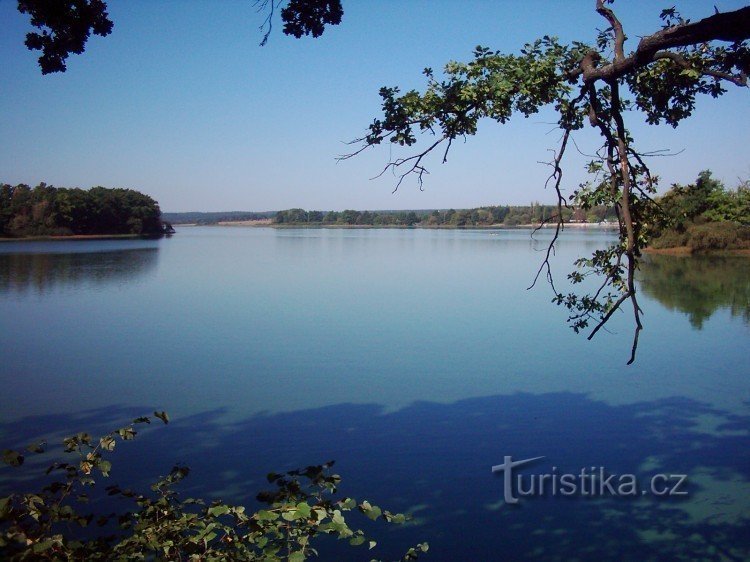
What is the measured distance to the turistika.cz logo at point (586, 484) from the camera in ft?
14.8

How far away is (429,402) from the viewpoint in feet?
21.5

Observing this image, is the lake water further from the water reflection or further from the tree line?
the tree line

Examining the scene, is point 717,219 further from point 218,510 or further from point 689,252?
point 218,510

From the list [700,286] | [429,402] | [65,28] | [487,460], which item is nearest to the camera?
[65,28]

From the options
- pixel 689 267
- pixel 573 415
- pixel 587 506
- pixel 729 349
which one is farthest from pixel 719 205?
pixel 587 506

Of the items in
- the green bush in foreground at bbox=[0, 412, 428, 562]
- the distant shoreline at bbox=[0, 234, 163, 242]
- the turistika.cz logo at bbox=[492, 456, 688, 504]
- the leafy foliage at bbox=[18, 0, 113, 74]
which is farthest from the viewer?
the distant shoreline at bbox=[0, 234, 163, 242]

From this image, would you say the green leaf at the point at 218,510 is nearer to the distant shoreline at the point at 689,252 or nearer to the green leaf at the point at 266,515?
the green leaf at the point at 266,515

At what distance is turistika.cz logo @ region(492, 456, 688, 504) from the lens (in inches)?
177

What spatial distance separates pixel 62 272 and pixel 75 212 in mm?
36469

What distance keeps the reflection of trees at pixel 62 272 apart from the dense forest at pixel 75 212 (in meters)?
25.1

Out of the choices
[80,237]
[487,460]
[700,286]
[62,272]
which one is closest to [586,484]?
[487,460]

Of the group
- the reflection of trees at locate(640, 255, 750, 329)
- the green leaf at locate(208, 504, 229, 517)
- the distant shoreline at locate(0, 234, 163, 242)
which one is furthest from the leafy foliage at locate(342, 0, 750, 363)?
the distant shoreline at locate(0, 234, 163, 242)

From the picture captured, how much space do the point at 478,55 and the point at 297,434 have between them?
3905 millimetres

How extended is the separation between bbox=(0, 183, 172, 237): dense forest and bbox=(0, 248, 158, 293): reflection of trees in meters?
25.1
